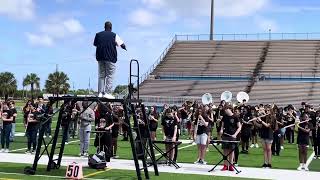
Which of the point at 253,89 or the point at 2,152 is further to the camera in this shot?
the point at 253,89

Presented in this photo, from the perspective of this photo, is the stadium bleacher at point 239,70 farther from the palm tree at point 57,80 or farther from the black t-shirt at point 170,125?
the palm tree at point 57,80

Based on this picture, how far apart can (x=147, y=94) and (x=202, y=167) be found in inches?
1512

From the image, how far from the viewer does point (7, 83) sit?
10800 centimetres

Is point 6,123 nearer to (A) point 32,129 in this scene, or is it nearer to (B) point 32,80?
(A) point 32,129

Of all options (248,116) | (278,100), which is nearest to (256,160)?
(248,116)

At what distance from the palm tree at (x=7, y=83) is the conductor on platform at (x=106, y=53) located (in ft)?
313

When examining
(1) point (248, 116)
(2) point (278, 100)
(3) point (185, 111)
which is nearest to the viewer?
(1) point (248, 116)

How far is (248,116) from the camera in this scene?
18656 mm

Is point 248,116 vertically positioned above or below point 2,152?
above

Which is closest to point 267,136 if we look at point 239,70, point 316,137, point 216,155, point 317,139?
point 216,155

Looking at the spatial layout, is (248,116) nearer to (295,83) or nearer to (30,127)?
(30,127)

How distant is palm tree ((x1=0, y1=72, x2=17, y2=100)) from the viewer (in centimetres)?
10524

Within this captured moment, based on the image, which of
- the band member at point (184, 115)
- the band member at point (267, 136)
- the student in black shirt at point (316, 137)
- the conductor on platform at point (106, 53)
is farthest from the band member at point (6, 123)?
the band member at point (184, 115)

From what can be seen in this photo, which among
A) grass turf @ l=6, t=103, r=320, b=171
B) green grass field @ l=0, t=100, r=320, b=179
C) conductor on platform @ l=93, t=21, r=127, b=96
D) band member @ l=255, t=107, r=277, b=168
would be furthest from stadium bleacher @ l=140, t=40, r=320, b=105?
conductor on platform @ l=93, t=21, r=127, b=96
